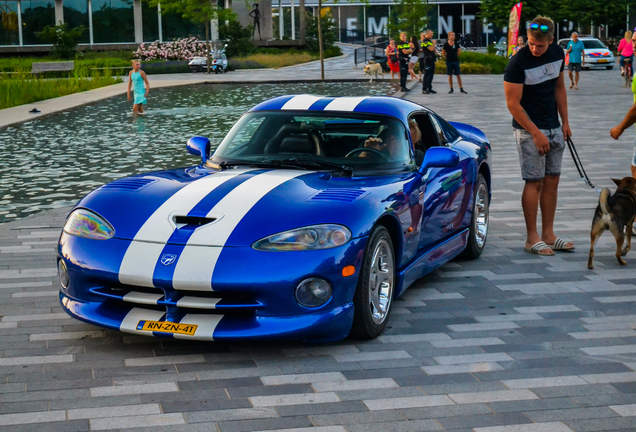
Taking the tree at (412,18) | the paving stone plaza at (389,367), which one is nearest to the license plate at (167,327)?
the paving stone plaza at (389,367)

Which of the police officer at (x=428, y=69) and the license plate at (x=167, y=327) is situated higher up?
the police officer at (x=428, y=69)

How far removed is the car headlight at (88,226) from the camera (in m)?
5.07

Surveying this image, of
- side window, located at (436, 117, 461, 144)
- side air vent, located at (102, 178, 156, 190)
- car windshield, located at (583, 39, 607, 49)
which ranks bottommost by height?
side air vent, located at (102, 178, 156, 190)

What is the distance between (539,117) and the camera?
24.4 feet

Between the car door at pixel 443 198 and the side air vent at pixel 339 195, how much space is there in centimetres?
86

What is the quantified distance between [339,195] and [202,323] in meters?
1.09

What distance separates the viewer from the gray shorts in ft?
24.6

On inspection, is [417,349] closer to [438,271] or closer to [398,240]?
[398,240]

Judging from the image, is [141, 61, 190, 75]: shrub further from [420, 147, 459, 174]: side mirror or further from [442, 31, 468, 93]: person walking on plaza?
[420, 147, 459, 174]: side mirror

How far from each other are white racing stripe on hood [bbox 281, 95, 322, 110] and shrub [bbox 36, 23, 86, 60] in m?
49.6

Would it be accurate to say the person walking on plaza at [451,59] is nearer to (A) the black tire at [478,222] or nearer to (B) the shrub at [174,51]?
(A) the black tire at [478,222]

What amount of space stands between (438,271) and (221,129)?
11.7m

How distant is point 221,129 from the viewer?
18219 mm

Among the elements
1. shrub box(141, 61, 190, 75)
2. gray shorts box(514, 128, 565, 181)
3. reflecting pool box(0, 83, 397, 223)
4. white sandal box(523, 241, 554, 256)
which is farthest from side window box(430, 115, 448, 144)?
shrub box(141, 61, 190, 75)
